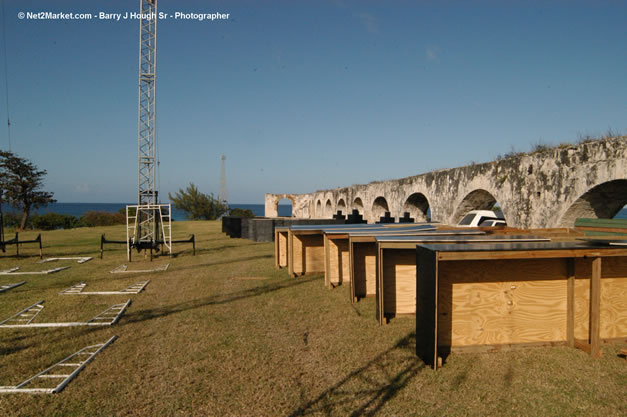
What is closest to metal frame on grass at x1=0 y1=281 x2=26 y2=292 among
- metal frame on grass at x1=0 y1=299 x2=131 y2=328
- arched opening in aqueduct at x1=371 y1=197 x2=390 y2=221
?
metal frame on grass at x1=0 y1=299 x2=131 y2=328

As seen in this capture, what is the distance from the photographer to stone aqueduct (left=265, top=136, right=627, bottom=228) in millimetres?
8070

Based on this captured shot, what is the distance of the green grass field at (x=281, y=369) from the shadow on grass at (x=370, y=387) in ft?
0.04

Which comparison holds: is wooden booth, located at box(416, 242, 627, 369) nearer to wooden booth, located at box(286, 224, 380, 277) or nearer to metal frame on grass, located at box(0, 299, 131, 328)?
metal frame on grass, located at box(0, 299, 131, 328)

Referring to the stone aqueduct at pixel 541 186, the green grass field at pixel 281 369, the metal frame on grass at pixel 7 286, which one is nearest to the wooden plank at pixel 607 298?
the green grass field at pixel 281 369

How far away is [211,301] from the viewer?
743 cm

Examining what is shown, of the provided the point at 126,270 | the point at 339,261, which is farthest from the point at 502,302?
the point at 126,270

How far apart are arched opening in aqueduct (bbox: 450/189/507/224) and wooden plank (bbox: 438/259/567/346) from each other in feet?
26.4

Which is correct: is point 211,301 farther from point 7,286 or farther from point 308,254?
point 7,286

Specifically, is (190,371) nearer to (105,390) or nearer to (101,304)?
(105,390)

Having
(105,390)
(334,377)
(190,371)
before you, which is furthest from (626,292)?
(105,390)

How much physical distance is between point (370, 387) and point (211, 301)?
14.4ft

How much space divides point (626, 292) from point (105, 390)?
616cm

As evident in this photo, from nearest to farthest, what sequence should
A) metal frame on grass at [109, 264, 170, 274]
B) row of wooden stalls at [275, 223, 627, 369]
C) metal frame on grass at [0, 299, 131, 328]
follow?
row of wooden stalls at [275, 223, 627, 369] → metal frame on grass at [0, 299, 131, 328] → metal frame on grass at [109, 264, 170, 274]

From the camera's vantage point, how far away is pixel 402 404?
138 inches
